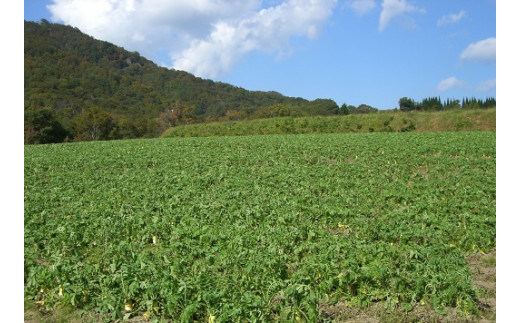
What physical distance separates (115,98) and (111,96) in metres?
2.00

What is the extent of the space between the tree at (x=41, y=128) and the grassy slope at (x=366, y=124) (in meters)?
19.2

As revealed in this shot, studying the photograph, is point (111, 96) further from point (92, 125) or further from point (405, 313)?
point (405, 313)

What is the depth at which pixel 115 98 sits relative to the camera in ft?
353

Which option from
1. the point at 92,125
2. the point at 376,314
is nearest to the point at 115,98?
the point at 92,125

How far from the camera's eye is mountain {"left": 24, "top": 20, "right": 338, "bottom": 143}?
82.6m

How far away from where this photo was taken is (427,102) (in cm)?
5478

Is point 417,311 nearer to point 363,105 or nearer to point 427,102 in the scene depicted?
point 427,102

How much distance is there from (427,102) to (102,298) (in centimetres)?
5487

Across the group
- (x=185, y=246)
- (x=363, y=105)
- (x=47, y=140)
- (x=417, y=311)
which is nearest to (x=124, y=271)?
(x=185, y=246)

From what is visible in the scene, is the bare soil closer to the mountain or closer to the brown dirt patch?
the brown dirt patch

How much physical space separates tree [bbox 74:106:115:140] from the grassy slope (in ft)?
101

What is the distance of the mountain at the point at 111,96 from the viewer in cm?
8262

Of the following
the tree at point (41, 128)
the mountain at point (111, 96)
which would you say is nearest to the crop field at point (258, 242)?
the tree at point (41, 128)

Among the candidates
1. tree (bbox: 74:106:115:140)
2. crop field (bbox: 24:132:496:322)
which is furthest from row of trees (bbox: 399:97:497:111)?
tree (bbox: 74:106:115:140)
